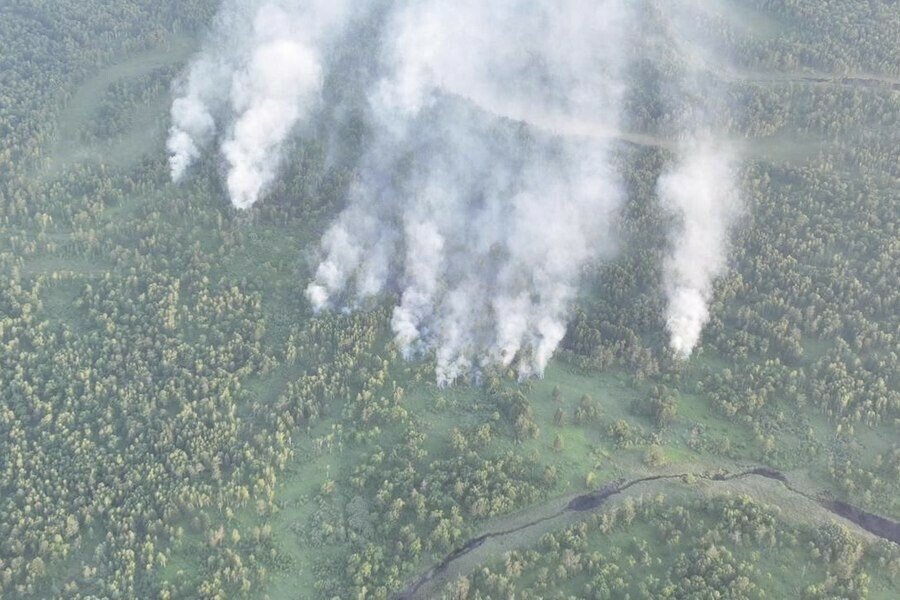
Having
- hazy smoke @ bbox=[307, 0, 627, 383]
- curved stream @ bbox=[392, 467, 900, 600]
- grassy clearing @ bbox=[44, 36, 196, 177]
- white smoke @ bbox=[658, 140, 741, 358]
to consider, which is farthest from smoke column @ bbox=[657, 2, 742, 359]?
grassy clearing @ bbox=[44, 36, 196, 177]

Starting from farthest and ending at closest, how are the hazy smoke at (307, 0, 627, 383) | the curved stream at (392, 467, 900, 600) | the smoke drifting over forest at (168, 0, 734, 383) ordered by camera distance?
the smoke drifting over forest at (168, 0, 734, 383), the hazy smoke at (307, 0, 627, 383), the curved stream at (392, 467, 900, 600)

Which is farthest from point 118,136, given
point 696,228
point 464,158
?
point 696,228

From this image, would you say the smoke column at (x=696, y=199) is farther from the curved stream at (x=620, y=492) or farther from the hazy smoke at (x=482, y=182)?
the curved stream at (x=620, y=492)

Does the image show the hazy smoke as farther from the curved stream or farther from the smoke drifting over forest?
the curved stream

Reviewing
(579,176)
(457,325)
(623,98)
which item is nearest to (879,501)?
(457,325)

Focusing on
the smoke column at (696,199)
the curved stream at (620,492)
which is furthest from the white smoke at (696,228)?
the curved stream at (620,492)

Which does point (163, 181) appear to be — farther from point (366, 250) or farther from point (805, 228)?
point (805, 228)
